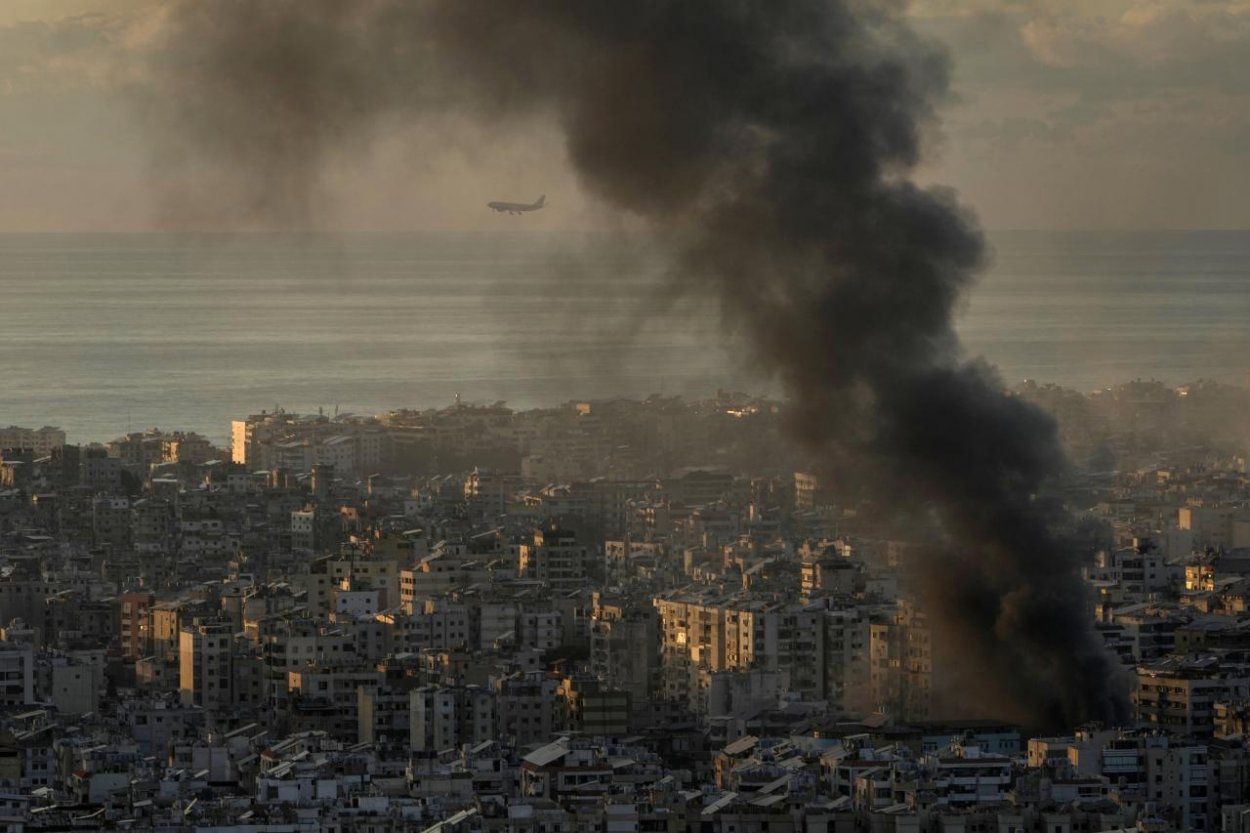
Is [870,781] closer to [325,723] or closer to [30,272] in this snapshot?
[325,723]

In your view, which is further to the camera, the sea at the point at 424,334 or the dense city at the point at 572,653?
the sea at the point at 424,334

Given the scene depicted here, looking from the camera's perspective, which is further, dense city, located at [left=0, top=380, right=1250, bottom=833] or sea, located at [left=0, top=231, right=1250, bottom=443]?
sea, located at [left=0, top=231, right=1250, bottom=443]

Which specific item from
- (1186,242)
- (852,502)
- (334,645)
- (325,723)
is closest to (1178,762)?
(325,723)

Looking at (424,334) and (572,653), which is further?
(424,334)
